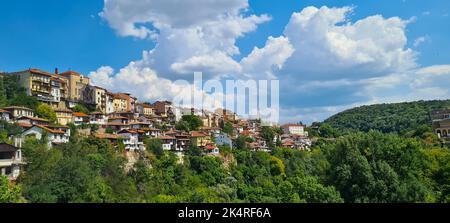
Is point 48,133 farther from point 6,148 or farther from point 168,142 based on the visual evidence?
point 168,142

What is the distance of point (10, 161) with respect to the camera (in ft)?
53.6

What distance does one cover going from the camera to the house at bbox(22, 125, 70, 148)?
20.8 meters

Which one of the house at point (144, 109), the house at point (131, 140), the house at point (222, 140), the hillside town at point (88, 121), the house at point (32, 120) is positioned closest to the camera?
the hillside town at point (88, 121)

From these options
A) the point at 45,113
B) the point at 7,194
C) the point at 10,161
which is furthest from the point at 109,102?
the point at 7,194

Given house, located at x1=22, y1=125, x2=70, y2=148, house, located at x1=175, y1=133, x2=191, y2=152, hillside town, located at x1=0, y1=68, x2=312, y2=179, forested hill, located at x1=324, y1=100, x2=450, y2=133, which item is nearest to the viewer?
house, located at x1=22, y1=125, x2=70, y2=148

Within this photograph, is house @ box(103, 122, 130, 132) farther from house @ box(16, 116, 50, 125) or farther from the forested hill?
the forested hill

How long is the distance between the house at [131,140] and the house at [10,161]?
865 cm

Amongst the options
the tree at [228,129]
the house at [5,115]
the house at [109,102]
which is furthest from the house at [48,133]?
the tree at [228,129]

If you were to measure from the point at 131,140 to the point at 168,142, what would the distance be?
3.38m

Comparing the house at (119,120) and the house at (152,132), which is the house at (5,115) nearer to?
the house at (119,120)

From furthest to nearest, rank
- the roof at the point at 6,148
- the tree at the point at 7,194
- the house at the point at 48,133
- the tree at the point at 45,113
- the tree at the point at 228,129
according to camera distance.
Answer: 1. the tree at the point at 228,129
2. the tree at the point at 45,113
3. the house at the point at 48,133
4. the roof at the point at 6,148
5. the tree at the point at 7,194

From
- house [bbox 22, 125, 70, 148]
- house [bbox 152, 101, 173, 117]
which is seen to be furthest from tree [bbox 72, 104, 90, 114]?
house [bbox 152, 101, 173, 117]

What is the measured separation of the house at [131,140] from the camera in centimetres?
2527

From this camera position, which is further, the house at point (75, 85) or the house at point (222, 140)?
the house at point (222, 140)
